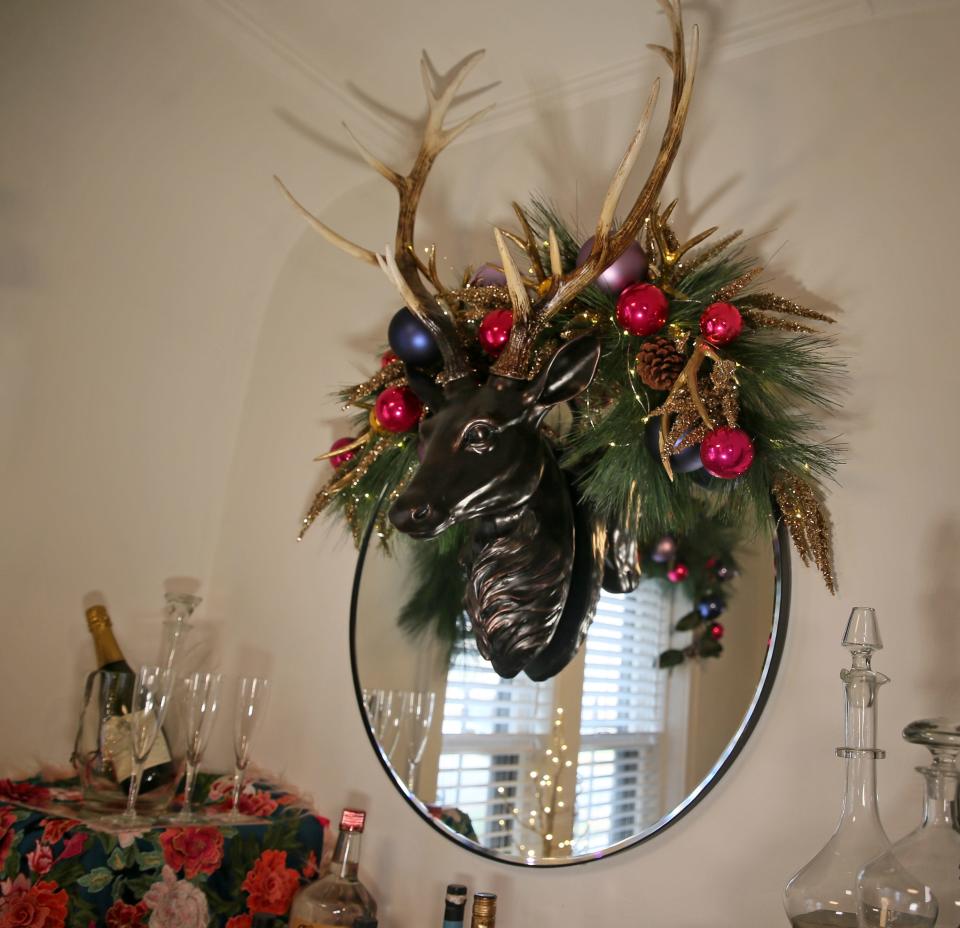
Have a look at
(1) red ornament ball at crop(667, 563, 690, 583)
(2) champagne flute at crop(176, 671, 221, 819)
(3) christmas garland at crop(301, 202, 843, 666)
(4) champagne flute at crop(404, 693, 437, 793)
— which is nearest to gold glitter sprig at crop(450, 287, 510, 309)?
(3) christmas garland at crop(301, 202, 843, 666)

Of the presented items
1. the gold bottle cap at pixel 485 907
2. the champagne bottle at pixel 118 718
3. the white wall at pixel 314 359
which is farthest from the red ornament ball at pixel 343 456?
the gold bottle cap at pixel 485 907

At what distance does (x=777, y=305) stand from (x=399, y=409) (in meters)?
0.58

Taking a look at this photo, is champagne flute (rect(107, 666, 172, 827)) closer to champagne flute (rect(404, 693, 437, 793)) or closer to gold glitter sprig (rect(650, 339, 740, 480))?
champagne flute (rect(404, 693, 437, 793))

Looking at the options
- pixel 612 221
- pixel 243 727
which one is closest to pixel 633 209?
pixel 612 221

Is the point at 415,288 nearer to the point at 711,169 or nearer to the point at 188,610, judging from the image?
the point at 711,169

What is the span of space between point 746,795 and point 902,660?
27cm

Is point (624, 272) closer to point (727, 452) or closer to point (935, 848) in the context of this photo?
point (727, 452)

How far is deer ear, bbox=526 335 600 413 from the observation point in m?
1.26

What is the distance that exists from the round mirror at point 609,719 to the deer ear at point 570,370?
0.28 m

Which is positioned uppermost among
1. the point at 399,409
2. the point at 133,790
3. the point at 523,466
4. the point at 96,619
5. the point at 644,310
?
the point at 644,310

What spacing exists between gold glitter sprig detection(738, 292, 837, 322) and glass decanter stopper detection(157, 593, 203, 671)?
118 cm

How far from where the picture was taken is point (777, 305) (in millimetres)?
1263

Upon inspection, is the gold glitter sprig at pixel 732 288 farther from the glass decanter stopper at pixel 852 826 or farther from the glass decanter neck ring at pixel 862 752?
the glass decanter neck ring at pixel 862 752

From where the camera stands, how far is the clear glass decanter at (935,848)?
0.85 meters
